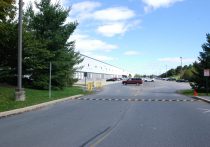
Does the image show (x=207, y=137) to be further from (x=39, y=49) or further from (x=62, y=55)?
(x=62, y=55)

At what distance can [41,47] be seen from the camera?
38.9m

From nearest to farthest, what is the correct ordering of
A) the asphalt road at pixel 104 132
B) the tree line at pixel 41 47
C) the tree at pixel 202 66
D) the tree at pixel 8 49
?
the asphalt road at pixel 104 132 → the tree at pixel 8 49 → the tree line at pixel 41 47 → the tree at pixel 202 66

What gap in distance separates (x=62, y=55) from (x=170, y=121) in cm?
2578

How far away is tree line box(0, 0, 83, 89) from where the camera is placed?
3528 cm

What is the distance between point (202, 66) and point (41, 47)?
18581mm

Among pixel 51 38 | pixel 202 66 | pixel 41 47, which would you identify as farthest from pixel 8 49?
pixel 202 66

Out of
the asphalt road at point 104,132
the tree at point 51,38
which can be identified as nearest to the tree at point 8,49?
the tree at point 51,38

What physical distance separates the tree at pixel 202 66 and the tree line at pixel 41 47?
14.3 metres

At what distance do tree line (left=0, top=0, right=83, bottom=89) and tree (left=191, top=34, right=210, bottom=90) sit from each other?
46.9 feet

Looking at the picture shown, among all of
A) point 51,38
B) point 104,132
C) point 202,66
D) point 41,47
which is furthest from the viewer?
point 202,66

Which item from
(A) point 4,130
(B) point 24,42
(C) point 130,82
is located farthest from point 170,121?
(C) point 130,82

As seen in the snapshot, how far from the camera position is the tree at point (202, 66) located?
47094mm

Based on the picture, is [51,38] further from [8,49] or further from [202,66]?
[202,66]

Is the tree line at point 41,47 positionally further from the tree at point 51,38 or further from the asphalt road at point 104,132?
the asphalt road at point 104,132
